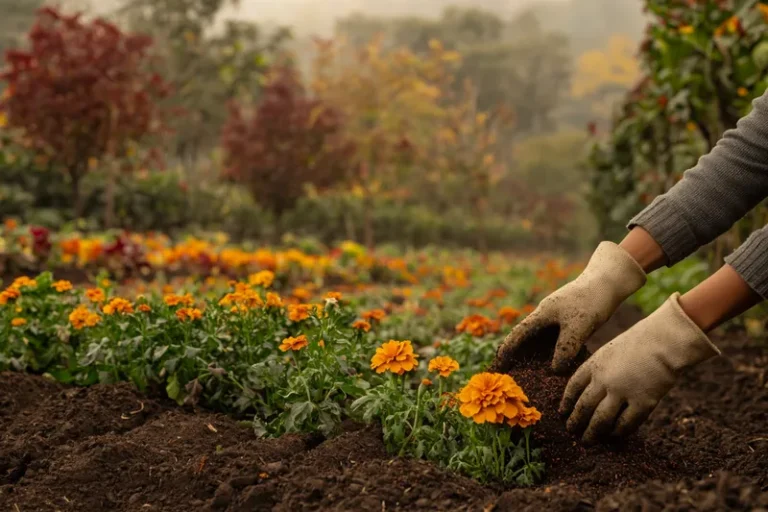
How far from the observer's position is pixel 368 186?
1478 cm

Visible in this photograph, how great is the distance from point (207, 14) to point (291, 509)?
77.1ft

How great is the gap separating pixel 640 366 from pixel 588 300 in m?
0.28

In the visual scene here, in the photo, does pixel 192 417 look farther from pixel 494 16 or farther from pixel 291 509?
pixel 494 16

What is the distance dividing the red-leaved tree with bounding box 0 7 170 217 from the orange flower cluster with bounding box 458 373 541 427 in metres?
8.78

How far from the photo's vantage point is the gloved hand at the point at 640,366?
5.61ft

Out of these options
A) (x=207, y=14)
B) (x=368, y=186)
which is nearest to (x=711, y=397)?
(x=368, y=186)

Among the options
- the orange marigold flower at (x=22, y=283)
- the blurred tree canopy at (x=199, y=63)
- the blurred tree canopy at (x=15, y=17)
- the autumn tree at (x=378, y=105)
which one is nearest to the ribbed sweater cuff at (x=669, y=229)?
the orange marigold flower at (x=22, y=283)

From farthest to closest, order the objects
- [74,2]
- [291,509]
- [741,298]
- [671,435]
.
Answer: [74,2] → [671,435] → [741,298] → [291,509]

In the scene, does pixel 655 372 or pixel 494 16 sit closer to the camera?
pixel 655 372

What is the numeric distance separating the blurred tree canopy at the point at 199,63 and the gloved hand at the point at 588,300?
19.8 m

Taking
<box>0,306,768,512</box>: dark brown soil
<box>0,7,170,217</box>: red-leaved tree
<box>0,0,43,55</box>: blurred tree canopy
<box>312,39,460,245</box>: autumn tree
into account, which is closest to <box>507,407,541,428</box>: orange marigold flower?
<box>0,306,768,512</box>: dark brown soil

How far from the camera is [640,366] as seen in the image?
173 cm

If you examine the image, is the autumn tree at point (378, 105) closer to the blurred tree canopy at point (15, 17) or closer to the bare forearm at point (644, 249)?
the bare forearm at point (644, 249)

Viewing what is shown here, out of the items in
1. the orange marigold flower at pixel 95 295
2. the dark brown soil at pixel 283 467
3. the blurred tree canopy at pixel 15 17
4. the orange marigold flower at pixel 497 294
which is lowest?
the orange marigold flower at pixel 497 294
